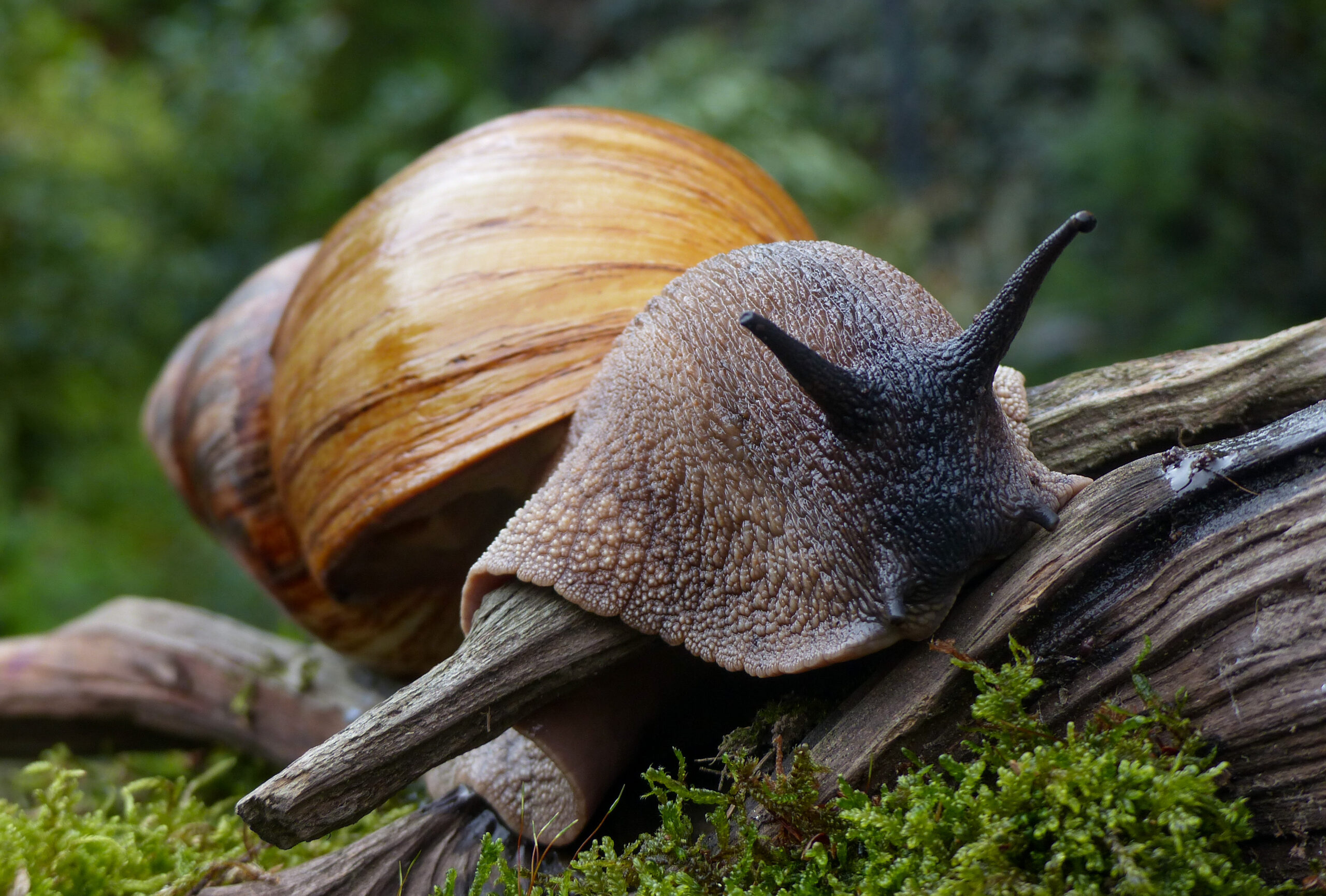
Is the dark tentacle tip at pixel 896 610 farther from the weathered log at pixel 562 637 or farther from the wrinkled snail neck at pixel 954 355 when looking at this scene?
the weathered log at pixel 562 637

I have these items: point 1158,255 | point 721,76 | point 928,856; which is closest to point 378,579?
point 928,856

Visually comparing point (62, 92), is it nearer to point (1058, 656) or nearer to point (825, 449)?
point (825, 449)

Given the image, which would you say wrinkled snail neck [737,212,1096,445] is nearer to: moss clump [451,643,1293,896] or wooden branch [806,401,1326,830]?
wooden branch [806,401,1326,830]

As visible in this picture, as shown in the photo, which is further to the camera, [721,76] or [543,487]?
[721,76]

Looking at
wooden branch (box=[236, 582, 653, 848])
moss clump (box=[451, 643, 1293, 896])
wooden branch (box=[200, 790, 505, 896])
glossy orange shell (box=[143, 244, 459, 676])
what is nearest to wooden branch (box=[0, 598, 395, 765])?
glossy orange shell (box=[143, 244, 459, 676])

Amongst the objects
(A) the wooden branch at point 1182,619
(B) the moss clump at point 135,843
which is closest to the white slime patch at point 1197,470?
(A) the wooden branch at point 1182,619

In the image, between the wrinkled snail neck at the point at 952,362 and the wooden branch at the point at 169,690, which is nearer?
the wrinkled snail neck at the point at 952,362
